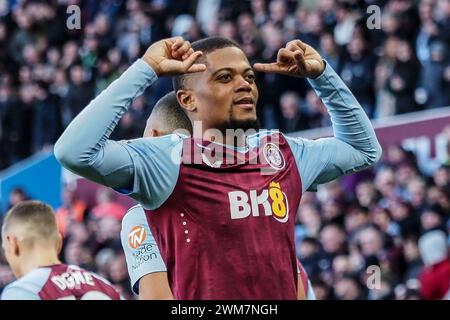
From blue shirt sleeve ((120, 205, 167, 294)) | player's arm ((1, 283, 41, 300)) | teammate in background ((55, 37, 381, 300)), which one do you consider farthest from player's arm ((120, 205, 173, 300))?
teammate in background ((55, 37, 381, 300))

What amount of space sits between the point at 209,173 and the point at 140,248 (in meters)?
1.10

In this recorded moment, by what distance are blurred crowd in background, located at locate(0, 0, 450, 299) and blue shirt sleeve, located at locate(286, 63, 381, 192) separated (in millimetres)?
4742

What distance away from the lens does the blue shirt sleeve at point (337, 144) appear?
5.25 m

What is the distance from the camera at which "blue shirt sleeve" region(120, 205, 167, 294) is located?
595cm

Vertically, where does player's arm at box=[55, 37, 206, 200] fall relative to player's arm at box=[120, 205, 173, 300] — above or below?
above

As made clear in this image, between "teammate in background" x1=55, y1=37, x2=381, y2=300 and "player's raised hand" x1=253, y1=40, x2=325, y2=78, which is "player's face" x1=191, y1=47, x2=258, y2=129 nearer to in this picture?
"teammate in background" x1=55, y1=37, x2=381, y2=300

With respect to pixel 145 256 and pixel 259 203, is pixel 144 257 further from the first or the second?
pixel 259 203

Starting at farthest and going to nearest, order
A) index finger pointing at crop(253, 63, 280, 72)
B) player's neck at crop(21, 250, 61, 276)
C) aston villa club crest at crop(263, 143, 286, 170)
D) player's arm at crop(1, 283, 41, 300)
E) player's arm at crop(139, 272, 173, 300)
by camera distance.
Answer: player's neck at crop(21, 250, 61, 276) → player's arm at crop(139, 272, 173, 300) → player's arm at crop(1, 283, 41, 300) → aston villa club crest at crop(263, 143, 286, 170) → index finger pointing at crop(253, 63, 280, 72)

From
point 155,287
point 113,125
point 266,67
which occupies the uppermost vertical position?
point 266,67

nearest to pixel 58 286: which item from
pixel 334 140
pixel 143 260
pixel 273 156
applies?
pixel 143 260

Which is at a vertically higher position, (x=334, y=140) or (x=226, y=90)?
(x=226, y=90)

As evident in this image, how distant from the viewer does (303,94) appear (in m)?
13.6

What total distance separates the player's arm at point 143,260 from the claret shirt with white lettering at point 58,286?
0.13 meters
